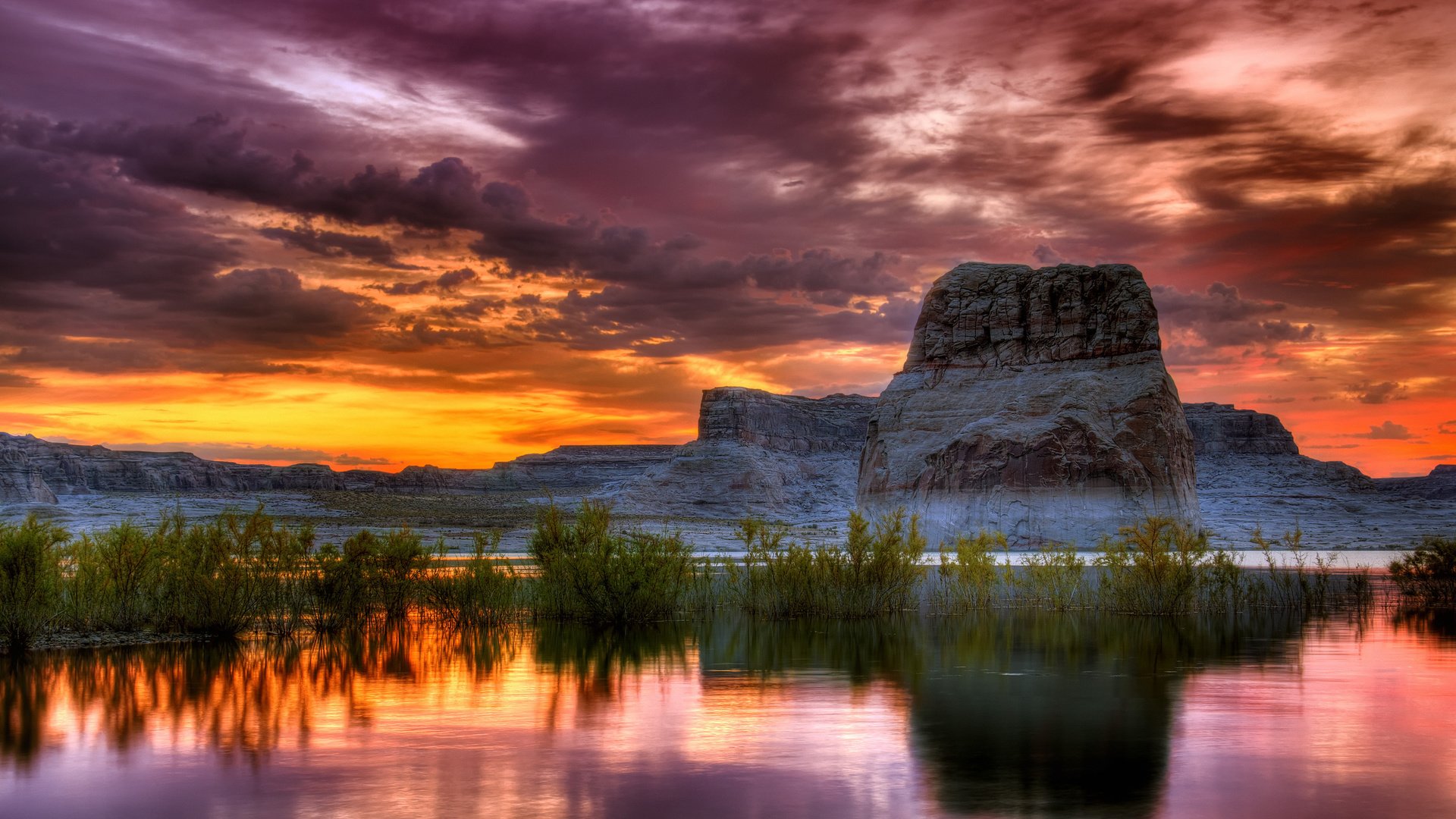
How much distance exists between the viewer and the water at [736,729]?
9.60 metres

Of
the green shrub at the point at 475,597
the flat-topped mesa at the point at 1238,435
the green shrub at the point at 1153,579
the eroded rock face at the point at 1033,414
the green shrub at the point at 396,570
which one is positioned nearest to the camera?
the green shrub at the point at 396,570

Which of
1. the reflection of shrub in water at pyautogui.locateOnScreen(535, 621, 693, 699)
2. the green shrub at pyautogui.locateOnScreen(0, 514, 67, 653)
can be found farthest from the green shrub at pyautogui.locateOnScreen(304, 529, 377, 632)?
the green shrub at pyautogui.locateOnScreen(0, 514, 67, 653)

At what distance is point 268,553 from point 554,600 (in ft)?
19.7

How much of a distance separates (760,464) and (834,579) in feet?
452

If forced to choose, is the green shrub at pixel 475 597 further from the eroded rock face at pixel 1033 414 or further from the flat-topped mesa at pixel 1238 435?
the flat-topped mesa at pixel 1238 435

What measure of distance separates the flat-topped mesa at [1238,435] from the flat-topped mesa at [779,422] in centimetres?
5678

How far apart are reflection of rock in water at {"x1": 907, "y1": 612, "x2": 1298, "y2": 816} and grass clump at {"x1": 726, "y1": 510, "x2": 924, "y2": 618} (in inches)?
87.4

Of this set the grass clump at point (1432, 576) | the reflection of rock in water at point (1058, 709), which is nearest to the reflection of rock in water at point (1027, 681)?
the reflection of rock in water at point (1058, 709)

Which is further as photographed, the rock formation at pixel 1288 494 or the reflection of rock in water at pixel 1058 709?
the rock formation at pixel 1288 494

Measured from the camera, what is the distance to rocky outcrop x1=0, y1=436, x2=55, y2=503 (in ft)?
433

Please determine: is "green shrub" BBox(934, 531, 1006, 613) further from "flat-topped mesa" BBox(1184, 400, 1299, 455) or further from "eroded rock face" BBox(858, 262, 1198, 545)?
"flat-topped mesa" BBox(1184, 400, 1299, 455)

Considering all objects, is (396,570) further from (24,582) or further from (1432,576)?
(1432,576)

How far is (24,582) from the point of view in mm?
19203

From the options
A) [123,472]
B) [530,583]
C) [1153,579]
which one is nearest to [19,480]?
[123,472]
